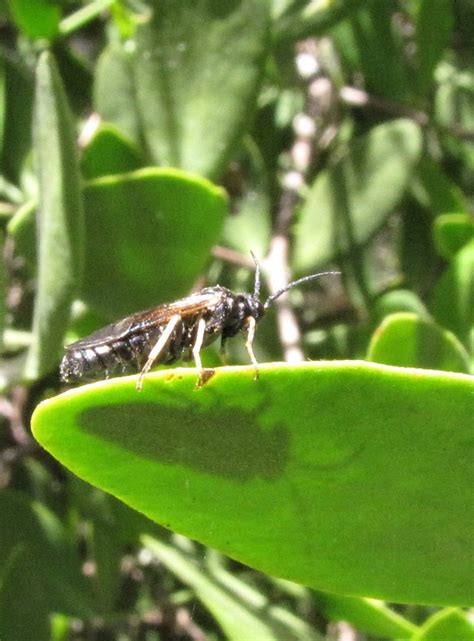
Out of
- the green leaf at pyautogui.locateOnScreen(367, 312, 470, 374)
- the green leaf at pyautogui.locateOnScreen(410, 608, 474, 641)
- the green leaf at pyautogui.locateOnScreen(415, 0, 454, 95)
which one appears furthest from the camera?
the green leaf at pyautogui.locateOnScreen(415, 0, 454, 95)

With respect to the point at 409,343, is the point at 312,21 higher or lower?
higher

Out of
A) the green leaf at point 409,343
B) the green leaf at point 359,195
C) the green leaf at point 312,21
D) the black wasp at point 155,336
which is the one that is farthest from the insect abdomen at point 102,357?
the green leaf at point 312,21

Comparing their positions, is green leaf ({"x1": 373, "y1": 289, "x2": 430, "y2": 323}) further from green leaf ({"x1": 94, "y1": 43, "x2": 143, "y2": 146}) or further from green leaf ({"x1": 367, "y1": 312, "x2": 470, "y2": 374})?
green leaf ({"x1": 94, "y1": 43, "x2": 143, "y2": 146})

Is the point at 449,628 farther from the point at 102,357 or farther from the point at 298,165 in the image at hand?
the point at 298,165

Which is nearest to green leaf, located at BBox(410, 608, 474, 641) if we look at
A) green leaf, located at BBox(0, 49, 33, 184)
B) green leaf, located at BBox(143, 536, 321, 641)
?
green leaf, located at BBox(143, 536, 321, 641)

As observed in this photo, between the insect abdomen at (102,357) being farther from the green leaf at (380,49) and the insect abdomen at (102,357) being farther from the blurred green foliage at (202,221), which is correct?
the green leaf at (380,49)

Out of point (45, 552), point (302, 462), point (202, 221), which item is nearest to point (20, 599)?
point (45, 552)
